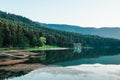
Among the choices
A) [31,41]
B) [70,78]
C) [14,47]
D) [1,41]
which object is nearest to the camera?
[70,78]

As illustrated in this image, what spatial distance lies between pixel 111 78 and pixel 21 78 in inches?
720

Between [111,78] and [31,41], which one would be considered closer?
[111,78]

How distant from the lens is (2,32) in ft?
491

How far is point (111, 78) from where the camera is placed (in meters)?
56.8

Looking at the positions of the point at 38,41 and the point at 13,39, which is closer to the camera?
the point at 13,39

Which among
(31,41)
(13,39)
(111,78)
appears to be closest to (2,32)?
(13,39)

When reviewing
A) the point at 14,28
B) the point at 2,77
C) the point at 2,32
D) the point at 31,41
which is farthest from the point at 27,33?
the point at 2,77

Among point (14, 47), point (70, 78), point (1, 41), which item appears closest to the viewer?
point (70, 78)

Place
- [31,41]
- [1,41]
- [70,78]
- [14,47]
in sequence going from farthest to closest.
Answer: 1. [31,41]
2. [14,47]
3. [1,41]
4. [70,78]

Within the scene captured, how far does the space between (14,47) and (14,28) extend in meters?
13.0

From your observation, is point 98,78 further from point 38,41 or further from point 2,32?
point 38,41

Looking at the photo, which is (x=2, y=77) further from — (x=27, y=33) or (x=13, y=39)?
(x=27, y=33)

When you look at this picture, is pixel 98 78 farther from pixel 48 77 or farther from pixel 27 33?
Result: pixel 27 33

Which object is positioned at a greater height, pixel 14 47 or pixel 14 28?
pixel 14 28
